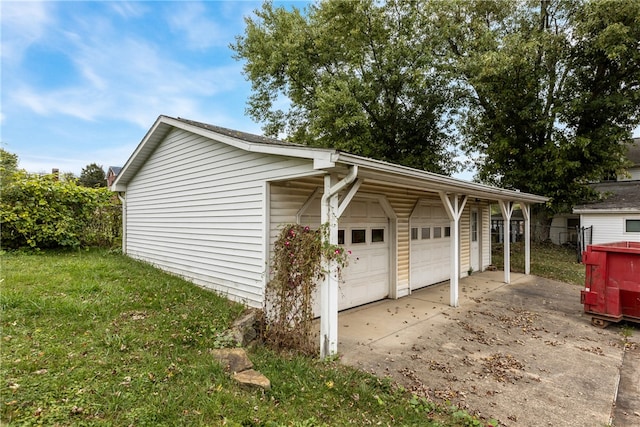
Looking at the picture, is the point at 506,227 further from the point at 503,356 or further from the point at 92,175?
the point at 92,175

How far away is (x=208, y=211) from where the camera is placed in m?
6.09

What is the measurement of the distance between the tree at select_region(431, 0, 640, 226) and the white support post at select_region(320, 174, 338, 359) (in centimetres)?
1298

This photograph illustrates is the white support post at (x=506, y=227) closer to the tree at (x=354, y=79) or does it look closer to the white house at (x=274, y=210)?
the white house at (x=274, y=210)

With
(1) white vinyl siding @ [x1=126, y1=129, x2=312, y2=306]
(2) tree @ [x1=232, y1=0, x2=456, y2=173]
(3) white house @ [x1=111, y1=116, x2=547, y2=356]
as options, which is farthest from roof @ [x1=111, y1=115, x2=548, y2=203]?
(2) tree @ [x1=232, y1=0, x2=456, y2=173]

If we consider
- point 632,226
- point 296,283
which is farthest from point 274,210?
point 632,226

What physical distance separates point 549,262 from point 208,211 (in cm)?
1257

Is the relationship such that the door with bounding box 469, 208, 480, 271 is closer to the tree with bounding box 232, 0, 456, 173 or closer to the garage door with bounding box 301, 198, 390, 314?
the garage door with bounding box 301, 198, 390, 314

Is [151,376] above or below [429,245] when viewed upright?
below

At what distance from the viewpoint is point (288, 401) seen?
2969mm

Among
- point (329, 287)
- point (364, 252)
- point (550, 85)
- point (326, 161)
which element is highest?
point (550, 85)

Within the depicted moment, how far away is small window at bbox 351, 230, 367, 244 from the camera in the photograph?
20.1 ft

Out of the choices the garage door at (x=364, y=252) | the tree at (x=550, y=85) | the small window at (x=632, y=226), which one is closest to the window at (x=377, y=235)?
the garage door at (x=364, y=252)

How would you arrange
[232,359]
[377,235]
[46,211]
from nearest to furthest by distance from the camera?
1. [232,359]
2. [377,235]
3. [46,211]

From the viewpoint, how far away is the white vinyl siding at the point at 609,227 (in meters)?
14.4
